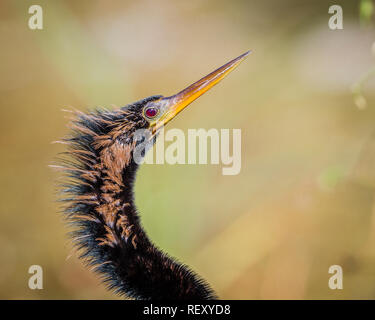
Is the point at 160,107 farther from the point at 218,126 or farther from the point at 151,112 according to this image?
the point at 218,126

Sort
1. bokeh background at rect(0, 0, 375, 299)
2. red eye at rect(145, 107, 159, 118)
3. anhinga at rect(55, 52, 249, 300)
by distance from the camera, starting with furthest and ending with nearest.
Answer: bokeh background at rect(0, 0, 375, 299), red eye at rect(145, 107, 159, 118), anhinga at rect(55, 52, 249, 300)

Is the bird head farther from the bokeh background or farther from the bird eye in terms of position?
the bokeh background

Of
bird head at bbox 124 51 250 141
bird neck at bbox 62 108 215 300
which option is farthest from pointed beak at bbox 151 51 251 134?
bird neck at bbox 62 108 215 300

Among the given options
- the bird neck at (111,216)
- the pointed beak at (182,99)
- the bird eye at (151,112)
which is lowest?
the bird neck at (111,216)

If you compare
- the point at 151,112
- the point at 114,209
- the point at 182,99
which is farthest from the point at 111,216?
the point at 182,99

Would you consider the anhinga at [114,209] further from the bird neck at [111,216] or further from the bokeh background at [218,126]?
the bokeh background at [218,126]

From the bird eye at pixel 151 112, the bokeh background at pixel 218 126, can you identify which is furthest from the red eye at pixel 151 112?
the bokeh background at pixel 218 126

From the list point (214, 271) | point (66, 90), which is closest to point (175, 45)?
point (66, 90)
